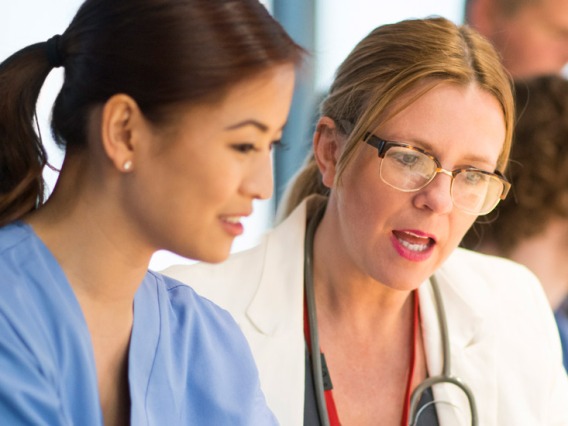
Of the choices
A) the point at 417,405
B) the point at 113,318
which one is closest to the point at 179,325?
the point at 113,318

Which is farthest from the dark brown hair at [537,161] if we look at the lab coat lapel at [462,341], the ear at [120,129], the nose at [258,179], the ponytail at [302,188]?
the ear at [120,129]

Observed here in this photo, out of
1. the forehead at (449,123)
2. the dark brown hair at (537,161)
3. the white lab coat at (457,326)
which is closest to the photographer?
the forehead at (449,123)

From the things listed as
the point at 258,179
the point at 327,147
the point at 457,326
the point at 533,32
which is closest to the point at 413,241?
the point at 327,147

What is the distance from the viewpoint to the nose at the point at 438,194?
5.41ft

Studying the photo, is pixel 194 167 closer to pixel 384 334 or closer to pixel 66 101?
pixel 66 101

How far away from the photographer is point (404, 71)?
170 cm

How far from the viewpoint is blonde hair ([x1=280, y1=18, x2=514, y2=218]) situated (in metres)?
1.70

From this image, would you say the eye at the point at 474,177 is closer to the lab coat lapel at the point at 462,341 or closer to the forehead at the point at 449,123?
the forehead at the point at 449,123

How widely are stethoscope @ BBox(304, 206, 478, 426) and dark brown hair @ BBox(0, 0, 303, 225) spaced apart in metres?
0.69

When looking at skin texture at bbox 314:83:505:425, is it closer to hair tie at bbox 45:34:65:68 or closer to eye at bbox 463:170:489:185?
eye at bbox 463:170:489:185

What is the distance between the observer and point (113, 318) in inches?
49.3

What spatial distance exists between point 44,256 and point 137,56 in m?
0.27

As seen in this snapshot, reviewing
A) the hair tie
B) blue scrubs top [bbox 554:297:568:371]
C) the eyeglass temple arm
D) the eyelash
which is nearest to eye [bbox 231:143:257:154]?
the eyelash

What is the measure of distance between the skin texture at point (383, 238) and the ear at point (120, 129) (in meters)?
0.64
